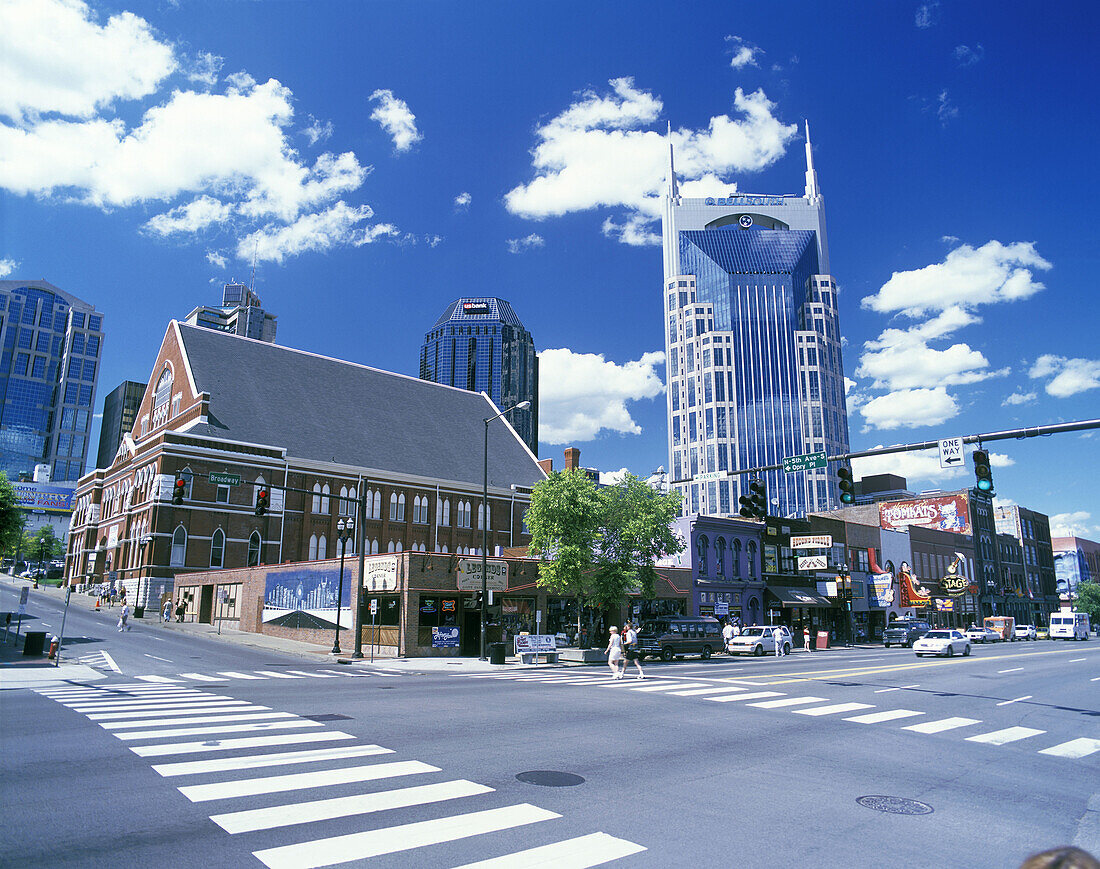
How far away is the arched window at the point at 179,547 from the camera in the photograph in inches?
2260

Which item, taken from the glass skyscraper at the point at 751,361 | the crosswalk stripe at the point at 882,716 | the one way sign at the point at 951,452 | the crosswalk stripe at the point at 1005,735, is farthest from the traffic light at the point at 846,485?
the glass skyscraper at the point at 751,361

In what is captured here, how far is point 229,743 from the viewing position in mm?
10992

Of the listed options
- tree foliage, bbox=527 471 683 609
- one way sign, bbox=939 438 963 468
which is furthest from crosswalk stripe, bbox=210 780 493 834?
tree foliage, bbox=527 471 683 609

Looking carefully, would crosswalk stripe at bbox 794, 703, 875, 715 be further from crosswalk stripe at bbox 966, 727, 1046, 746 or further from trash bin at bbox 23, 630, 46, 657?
trash bin at bbox 23, 630, 46, 657

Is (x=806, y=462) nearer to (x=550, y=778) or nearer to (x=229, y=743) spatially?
(x=550, y=778)

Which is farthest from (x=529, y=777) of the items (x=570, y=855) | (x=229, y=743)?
(x=229, y=743)

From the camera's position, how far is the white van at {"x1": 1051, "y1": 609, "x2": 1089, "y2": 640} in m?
72.4

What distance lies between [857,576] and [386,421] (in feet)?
158

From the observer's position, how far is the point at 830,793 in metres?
9.37

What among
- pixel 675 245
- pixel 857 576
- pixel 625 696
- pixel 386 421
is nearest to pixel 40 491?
pixel 386 421

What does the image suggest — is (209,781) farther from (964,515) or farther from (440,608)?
(964,515)

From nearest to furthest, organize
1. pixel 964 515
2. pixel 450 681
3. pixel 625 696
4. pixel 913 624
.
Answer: pixel 625 696 → pixel 450 681 → pixel 913 624 → pixel 964 515

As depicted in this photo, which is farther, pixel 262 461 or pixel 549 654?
pixel 262 461

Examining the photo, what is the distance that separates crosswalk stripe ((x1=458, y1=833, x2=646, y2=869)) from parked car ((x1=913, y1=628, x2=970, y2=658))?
4133 cm
